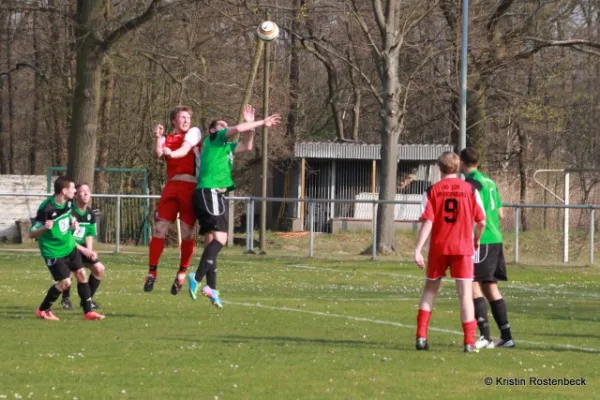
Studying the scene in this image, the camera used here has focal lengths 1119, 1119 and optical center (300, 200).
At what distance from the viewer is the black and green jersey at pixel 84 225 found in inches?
552

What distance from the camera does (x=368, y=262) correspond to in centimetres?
2728

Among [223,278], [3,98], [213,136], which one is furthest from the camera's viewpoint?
[3,98]

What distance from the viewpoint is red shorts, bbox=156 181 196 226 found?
13.2 m

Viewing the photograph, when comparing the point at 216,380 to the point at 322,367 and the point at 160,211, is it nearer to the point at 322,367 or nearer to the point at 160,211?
the point at 322,367

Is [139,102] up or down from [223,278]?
up

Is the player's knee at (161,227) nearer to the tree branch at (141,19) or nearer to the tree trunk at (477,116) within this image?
the tree branch at (141,19)

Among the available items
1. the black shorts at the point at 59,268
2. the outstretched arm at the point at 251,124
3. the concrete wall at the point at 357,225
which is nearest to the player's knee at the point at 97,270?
the black shorts at the point at 59,268

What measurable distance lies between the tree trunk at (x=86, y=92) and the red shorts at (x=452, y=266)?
2017 centimetres

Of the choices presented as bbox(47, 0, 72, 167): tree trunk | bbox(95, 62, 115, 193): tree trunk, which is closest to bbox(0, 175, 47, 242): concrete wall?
bbox(95, 62, 115, 193): tree trunk

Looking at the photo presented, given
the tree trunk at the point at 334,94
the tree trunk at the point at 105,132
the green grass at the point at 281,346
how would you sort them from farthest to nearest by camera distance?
the tree trunk at the point at 334,94
the tree trunk at the point at 105,132
the green grass at the point at 281,346

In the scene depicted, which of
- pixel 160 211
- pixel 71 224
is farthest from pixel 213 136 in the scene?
pixel 71 224

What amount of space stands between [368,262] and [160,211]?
14.4 meters

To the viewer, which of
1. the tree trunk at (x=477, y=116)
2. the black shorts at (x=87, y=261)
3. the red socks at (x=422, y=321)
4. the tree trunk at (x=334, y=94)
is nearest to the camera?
the red socks at (x=422, y=321)

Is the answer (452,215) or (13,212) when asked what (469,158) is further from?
(13,212)
